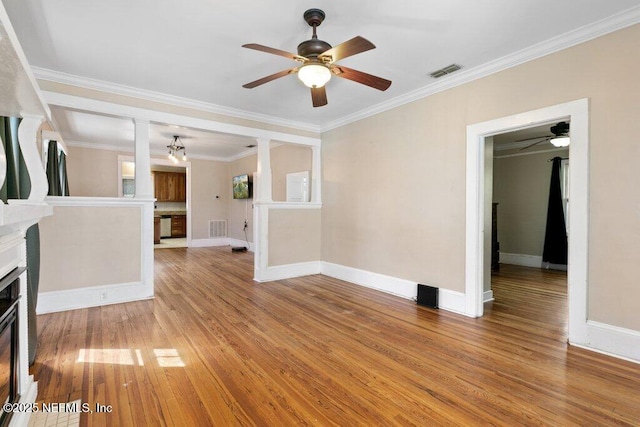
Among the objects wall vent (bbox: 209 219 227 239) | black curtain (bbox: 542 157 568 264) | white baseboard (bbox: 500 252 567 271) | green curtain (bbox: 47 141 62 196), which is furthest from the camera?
wall vent (bbox: 209 219 227 239)

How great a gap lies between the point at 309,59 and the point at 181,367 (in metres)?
2.58

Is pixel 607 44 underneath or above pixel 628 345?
above

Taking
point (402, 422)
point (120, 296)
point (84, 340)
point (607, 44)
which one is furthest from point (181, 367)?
point (607, 44)

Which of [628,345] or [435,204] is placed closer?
[628,345]

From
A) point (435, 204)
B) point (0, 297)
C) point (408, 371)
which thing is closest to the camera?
point (0, 297)

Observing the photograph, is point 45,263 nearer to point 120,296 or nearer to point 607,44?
point 120,296

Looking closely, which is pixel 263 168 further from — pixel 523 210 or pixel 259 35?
pixel 523 210

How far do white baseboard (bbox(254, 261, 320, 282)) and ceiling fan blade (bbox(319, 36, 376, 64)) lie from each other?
347 cm

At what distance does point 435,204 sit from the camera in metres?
3.74

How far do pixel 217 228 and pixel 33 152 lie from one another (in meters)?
7.52

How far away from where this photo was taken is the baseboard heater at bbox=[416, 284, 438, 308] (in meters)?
3.65

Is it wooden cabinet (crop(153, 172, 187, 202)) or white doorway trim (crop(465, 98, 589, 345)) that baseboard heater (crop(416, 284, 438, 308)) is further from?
wooden cabinet (crop(153, 172, 187, 202))

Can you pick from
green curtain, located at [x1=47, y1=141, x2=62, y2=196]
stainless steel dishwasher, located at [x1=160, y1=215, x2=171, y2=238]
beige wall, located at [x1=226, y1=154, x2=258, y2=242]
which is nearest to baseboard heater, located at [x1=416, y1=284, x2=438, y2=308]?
green curtain, located at [x1=47, y1=141, x2=62, y2=196]

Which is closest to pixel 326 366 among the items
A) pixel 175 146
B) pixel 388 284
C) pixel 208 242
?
pixel 388 284
